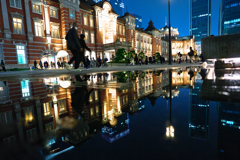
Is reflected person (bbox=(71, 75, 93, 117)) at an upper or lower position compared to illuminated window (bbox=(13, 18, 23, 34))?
lower

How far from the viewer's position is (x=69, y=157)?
2.62 ft

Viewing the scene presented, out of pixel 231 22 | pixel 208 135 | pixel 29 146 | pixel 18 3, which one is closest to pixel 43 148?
pixel 29 146

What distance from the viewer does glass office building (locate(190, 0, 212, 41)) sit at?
4916 inches

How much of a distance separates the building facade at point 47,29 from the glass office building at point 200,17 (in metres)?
124

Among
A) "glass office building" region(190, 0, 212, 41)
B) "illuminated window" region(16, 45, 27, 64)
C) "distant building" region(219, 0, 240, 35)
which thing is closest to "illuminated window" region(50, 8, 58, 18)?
"illuminated window" region(16, 45, 27, 64)

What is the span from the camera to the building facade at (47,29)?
18.1m

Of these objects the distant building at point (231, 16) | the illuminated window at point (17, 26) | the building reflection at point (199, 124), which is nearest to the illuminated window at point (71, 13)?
the illuminated window at point (17, 26)

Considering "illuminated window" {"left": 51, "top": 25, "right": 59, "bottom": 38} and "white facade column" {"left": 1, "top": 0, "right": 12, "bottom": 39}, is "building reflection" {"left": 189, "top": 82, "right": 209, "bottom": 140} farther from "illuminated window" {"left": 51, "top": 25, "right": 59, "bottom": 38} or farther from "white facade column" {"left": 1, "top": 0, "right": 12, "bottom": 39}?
"illuminated window" {"left": 51, "top": 25, "right": 59, "bottom": 38}

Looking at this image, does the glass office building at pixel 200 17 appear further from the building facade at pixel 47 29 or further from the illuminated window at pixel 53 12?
the illuminated window at pixel 53 12

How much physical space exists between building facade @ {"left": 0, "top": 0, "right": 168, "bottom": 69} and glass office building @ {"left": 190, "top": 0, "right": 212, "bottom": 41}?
406 ft

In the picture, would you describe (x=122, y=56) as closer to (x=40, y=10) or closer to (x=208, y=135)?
(x=40, y=10)

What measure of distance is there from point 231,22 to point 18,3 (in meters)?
77.4

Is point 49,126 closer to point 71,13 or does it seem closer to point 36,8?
point 36,8

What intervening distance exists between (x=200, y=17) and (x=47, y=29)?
478ft
